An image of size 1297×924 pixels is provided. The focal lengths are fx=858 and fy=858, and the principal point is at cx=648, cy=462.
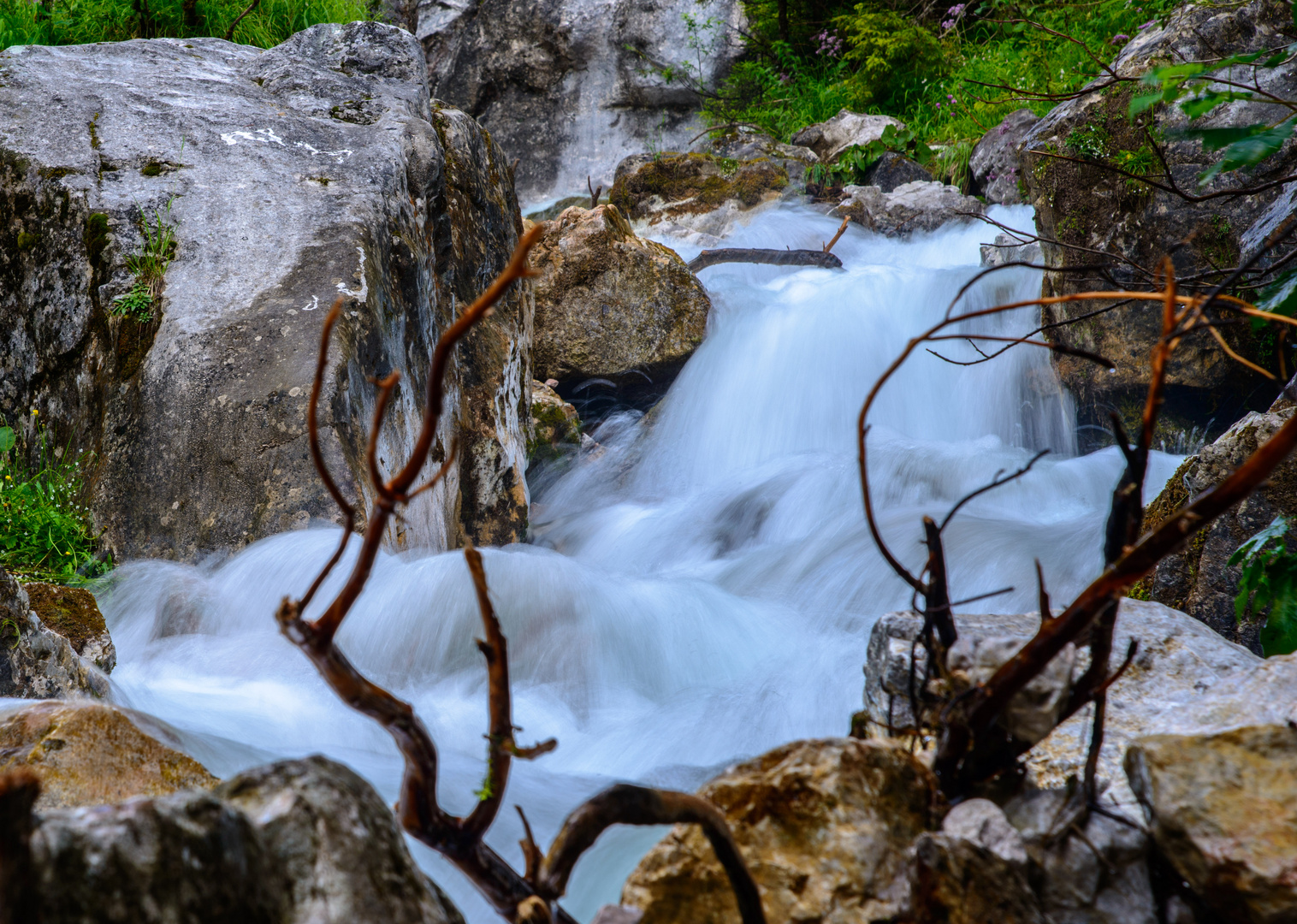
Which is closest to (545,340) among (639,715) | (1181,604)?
(639,715)

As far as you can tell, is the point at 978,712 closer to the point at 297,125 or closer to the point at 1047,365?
the point at 297,125

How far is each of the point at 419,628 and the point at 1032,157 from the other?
5.44 meters

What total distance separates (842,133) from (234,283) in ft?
32.4

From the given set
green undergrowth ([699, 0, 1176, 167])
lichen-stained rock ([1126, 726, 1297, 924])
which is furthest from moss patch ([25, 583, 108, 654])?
green undergrowth ([699, 0, 1176, 167])

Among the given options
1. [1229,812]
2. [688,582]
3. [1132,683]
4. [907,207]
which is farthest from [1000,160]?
[1229,812]

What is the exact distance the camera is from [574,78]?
51.3 ft

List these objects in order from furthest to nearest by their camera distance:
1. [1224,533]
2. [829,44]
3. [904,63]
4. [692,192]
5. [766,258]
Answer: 1. [829,44]
2. [904,63]
3. [692,192]
4. [766,258]
5. [1224,533]

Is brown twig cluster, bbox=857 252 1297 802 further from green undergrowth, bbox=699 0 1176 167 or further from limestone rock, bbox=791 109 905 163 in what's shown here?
limestone rock, bbox=791 109 905 163

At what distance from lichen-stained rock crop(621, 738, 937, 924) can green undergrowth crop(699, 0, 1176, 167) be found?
8.58m

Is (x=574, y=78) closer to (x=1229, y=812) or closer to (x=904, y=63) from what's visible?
(x=904, y=63)

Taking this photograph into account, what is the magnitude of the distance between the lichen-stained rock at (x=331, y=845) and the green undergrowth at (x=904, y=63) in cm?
901

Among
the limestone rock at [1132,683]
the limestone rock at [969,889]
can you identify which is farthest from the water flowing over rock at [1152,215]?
the limestone rock at [969,889]

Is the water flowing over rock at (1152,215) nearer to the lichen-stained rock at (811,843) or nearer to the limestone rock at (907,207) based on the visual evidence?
the limestone rock at (907,207)

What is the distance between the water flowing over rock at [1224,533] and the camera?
292 cm
